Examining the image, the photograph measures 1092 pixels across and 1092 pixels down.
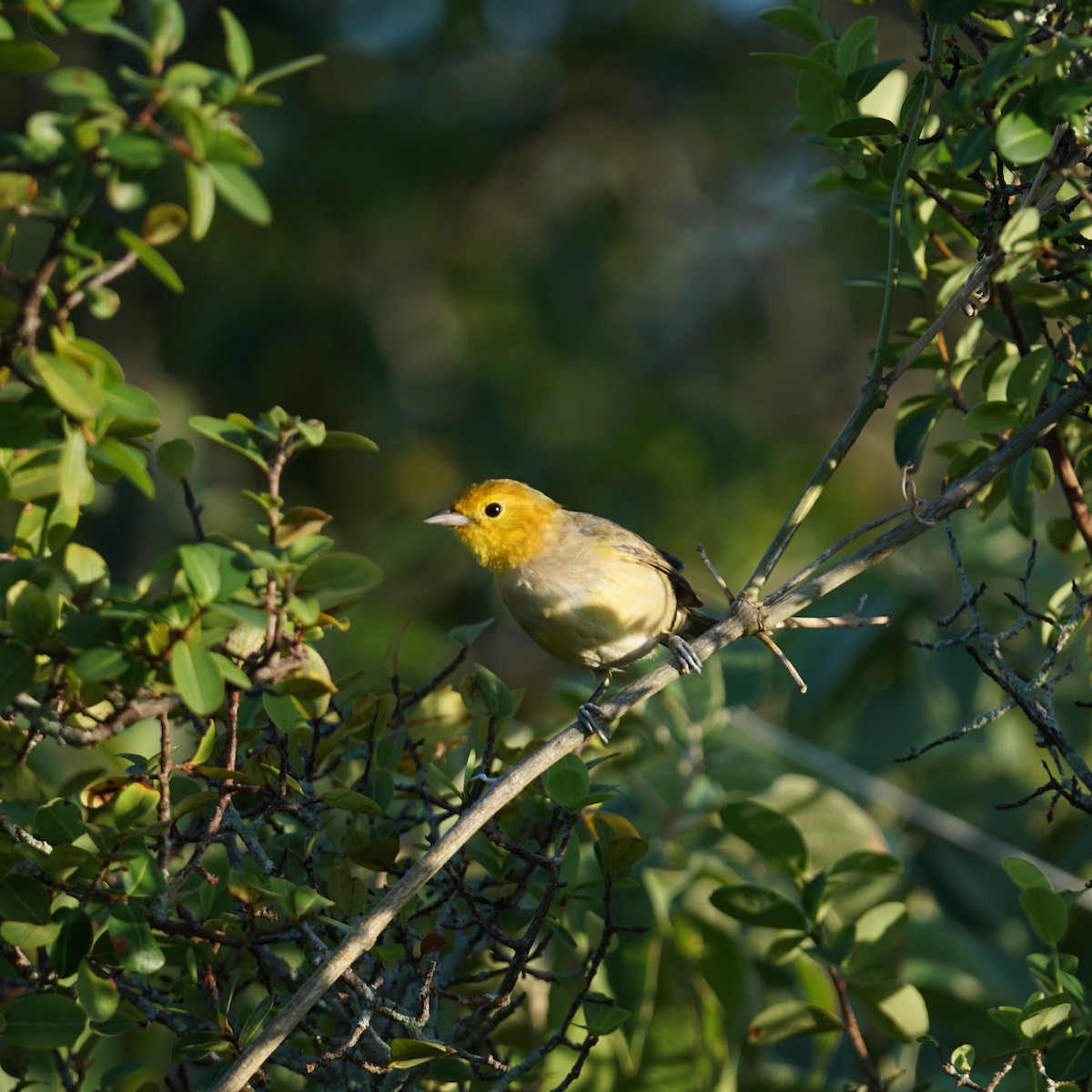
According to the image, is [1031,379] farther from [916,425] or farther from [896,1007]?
[896,1007]

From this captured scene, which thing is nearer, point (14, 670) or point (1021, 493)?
point (14, 670)

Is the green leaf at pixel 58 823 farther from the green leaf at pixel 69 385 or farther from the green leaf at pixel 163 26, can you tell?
the green leaf at pixel 163 26

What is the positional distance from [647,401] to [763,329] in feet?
4.87

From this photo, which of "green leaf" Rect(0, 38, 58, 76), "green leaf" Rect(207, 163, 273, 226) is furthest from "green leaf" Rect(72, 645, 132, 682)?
"green leaf" Rect(0, 38, 58, 76)

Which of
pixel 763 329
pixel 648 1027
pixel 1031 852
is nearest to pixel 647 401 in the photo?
pixel 763 329

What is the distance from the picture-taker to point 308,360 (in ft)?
27.7

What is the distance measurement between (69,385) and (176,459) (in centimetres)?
50

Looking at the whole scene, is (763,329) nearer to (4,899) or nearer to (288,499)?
(288,499)

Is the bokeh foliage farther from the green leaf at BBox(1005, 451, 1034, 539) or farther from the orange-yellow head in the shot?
the orange-yellow head

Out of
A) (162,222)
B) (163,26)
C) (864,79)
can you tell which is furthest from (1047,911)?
(163,26)

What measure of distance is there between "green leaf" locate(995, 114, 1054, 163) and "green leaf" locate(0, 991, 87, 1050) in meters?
1.84

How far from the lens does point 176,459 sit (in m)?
2.09

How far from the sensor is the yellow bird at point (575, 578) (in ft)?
13.6

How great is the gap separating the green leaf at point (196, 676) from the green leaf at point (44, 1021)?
1.86 feet
